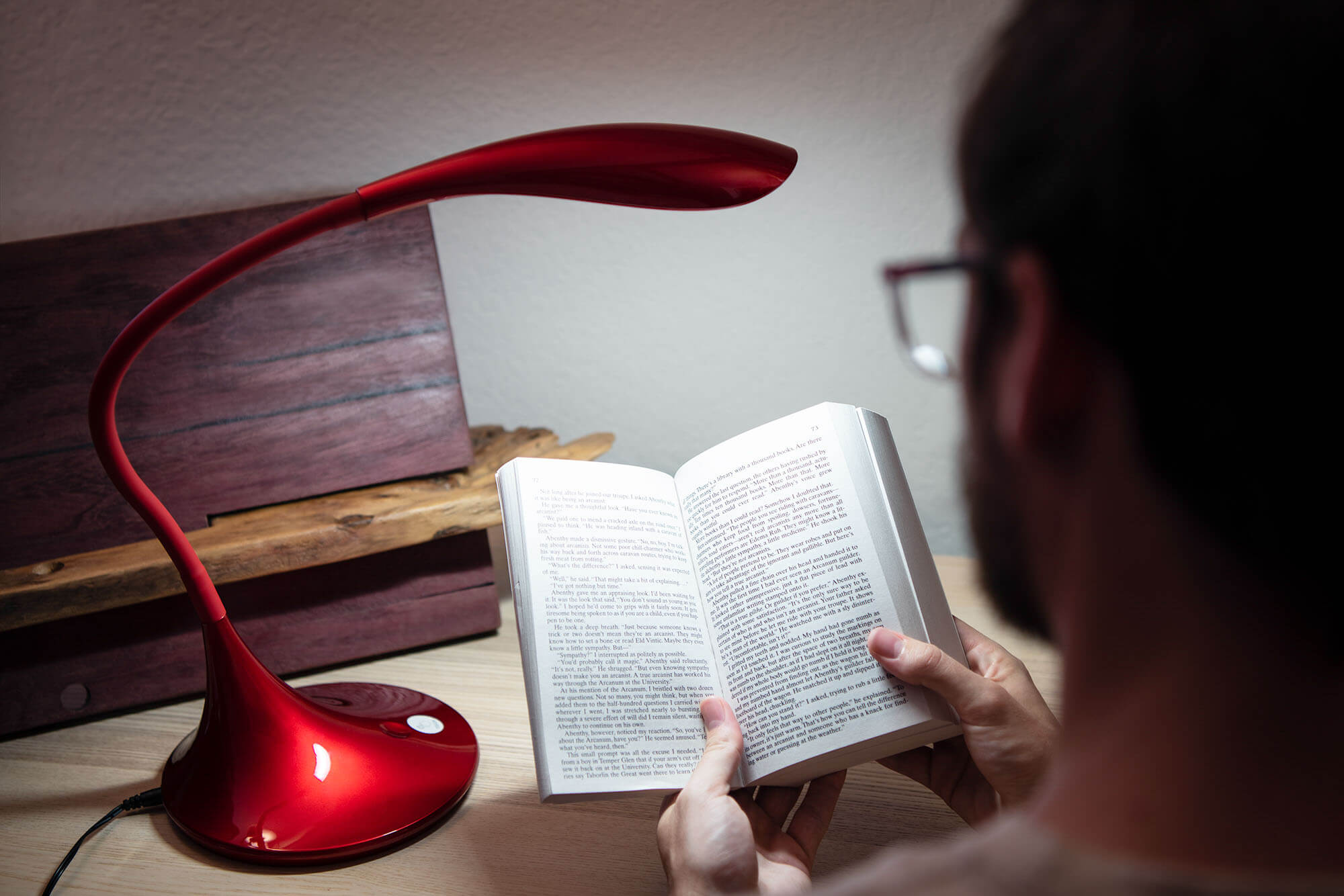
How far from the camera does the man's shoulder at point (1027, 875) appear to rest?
0.85 ft

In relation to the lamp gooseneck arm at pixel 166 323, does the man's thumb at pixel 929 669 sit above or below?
below

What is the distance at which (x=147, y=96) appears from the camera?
103cm

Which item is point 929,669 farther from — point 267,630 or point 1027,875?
point 267,630

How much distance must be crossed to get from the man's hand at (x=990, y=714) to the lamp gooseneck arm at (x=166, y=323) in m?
0.47

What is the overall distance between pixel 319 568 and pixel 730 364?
61 centimetres

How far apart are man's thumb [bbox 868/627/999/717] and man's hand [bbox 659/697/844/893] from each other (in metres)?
0.11

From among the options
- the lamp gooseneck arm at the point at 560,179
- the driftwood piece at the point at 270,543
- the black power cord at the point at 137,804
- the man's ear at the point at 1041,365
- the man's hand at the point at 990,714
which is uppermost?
the lamp gooseneck arm at the point at 560,179

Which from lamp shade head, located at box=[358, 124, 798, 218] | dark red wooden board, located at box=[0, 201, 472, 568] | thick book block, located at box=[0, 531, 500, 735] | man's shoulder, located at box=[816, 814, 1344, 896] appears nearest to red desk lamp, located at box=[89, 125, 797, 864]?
lamp shade head, located at box=[358, 124, 798, 218]

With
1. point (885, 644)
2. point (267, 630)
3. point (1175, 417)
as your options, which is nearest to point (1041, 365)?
point (1175, 417)

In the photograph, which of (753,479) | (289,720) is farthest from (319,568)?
(753,479)

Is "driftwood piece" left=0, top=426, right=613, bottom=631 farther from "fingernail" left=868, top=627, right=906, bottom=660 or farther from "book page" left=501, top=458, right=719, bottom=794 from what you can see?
"fingernail" left=868, top=627, right=906, bottom=660

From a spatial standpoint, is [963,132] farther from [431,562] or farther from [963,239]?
[431,562]

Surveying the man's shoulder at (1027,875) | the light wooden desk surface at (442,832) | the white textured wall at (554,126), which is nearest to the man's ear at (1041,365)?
the man's shoulder at (1027,875)

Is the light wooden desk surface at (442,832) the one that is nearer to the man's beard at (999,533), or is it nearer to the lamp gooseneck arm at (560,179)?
the man's beard at (999,533)
